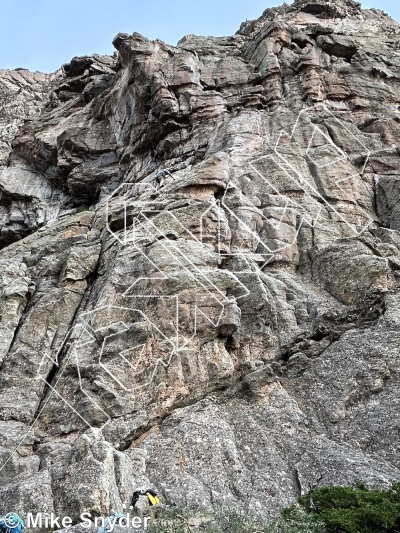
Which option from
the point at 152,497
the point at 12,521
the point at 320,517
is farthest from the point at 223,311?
the point at 12,521

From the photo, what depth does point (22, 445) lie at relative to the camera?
705 inches

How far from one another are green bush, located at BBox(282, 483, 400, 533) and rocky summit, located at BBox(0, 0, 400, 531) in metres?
1.36

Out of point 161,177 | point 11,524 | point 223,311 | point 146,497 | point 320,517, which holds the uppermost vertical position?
point 161,177

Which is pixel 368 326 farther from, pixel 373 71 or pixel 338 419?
pixel 373 71

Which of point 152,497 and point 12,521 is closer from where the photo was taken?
point 12,521

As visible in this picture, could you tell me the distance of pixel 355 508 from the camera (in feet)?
39.2

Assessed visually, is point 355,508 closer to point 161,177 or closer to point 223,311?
point 223,311

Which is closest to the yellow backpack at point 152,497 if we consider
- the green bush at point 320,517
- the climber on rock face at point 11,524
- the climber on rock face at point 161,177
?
the green bush at point 320,517

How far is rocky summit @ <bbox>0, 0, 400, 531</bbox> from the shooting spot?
50.9ft

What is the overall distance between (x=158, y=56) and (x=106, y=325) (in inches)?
1120

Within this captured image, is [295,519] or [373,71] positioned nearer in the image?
[295,519]

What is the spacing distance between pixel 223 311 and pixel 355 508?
9642 millimetres

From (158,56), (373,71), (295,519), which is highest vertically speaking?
(158,56)

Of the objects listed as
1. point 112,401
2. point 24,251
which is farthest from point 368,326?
point 24,251
